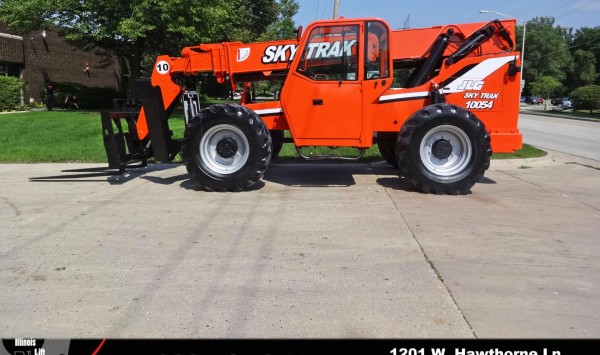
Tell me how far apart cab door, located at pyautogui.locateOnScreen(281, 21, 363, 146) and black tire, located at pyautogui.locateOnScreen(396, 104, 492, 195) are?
840mm

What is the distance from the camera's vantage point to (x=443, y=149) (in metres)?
7.50

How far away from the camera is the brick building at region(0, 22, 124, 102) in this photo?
2781 centimetres

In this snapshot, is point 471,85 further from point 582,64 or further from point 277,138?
point 582,64

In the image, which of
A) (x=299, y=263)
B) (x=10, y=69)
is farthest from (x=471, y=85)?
(x=10, y=69)

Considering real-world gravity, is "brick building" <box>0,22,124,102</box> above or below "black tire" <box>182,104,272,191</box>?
above

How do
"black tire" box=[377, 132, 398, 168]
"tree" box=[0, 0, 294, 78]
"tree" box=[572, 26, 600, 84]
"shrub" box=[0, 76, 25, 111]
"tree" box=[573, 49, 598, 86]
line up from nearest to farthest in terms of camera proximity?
1. "black tire" box=[377, 132, 398, 168]
2. "tree" box=[0, 0, 294, 78]
3. "shrub" box=[0, 76, 25, 111]
4. "tree" box=[573, 49, 598, 86]
5. "tree" box=[572, 26, 600, 84]

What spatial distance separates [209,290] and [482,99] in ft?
18.6

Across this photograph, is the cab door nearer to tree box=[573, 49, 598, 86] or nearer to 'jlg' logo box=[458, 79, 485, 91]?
'jlg' logo box=[458, 79, 485, 91]

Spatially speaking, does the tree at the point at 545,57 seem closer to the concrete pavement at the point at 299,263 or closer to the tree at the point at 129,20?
the tree at the point at 129,20

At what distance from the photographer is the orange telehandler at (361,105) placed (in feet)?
24.0

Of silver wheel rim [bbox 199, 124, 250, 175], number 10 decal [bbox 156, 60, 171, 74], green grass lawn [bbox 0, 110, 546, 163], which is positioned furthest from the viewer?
green grass lawn [bbox 0, 110, 546, 163]

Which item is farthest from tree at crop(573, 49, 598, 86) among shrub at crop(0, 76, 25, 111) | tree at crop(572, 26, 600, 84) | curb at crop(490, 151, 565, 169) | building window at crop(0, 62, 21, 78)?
shrub at crop(0, 76, 25, 111)

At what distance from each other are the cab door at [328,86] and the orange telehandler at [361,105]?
0.05 ft

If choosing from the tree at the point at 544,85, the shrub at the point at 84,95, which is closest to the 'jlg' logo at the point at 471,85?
the shrub at the point at 84,95
